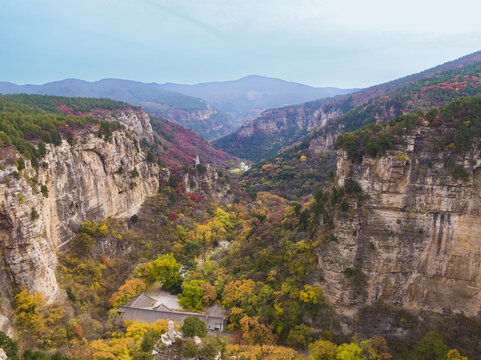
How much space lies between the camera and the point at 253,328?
31.6 metres

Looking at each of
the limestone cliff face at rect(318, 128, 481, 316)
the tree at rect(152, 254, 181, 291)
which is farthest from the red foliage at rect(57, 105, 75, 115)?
the limestone cliff face at rect(318, 128, 481, 316)

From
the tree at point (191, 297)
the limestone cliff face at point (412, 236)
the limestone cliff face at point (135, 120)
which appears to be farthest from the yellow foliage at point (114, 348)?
the limestone cliff face at point (135, 120)

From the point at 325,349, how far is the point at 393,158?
2032cm

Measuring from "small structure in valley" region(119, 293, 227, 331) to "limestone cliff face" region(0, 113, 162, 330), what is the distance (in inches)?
320

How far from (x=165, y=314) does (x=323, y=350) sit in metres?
17.8

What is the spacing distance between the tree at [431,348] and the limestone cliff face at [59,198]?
3735cm

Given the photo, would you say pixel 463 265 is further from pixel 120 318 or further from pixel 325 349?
pixel 120 318

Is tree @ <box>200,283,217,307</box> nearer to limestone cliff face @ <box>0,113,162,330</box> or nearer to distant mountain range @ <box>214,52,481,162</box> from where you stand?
limestone cliff face @ <box>0,113,162,330</box>

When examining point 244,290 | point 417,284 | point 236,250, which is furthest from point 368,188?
point 236,250

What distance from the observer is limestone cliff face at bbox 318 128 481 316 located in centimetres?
2742

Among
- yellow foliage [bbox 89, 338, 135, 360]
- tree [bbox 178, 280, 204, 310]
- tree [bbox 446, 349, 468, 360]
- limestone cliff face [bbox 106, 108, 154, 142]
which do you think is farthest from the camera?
limestone cliff face [bbox 106, 108, 154, 142]

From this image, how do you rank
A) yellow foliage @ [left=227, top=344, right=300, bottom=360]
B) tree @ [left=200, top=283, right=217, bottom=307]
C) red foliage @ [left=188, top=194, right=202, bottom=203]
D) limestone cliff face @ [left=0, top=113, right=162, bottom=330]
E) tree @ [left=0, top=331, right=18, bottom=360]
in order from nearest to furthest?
tree @ [left=0, top=331, right=18, bottom=360] → yellow foliage @ [left=227, top=344, right=300, bottom=360] → limestone cliff face @ [left=0, top=113, right=162, bottom=330] → tree @ [left=200, top=283, right=217, bottom=307] → red foliage @ [left=188, top=194, right=202, bottom=203]

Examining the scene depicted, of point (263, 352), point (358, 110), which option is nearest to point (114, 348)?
point (263, 352)

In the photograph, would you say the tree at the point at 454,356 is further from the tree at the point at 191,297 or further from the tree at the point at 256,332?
the tree at the point at 191,297
